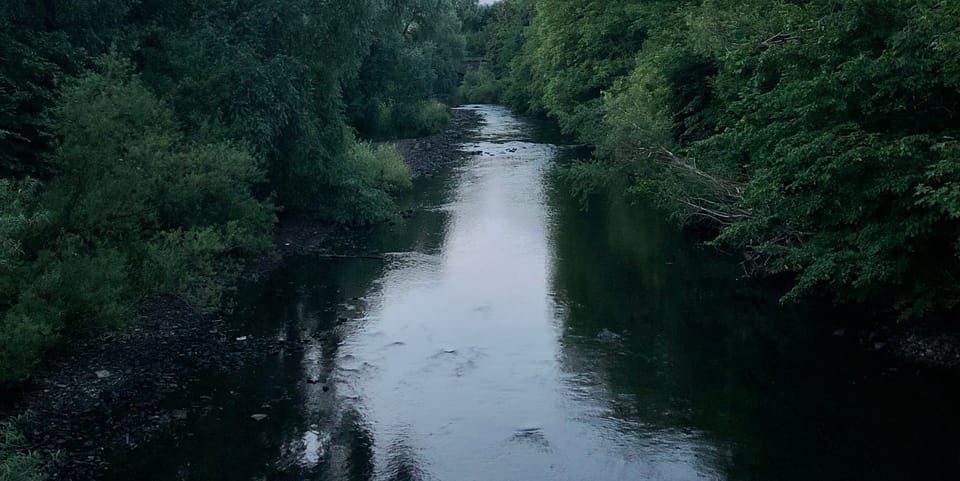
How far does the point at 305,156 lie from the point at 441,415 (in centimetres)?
1380

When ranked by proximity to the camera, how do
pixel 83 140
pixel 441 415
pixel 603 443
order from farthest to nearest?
pixel 83 140 < pixel 441 415 < pixel 603 443

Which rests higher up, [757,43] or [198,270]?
[757,43]

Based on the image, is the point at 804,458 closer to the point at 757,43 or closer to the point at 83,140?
the point at 757,43

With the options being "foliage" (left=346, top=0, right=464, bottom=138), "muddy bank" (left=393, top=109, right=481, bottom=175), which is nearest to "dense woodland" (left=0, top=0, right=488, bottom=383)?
"muddy bank" (left=393, top=109, right=481, bottom=175)

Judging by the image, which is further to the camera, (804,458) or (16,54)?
(16,54)

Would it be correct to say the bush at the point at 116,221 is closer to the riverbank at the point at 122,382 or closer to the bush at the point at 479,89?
the riverbank at the point at 122,382

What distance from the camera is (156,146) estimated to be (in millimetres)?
19781

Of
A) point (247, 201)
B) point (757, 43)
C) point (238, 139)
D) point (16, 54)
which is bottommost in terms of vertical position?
point (247, 201)

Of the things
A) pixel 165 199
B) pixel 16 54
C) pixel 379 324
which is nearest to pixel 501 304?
pixel 379 324

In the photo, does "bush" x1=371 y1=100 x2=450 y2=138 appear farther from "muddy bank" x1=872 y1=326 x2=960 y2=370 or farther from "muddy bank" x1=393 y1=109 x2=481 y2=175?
"muddy bank" x1=872 y1=326 x2=960 y2=370

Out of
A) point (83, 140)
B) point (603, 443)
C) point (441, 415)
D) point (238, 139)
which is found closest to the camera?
point (603, 443)

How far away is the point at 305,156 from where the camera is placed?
26.6m

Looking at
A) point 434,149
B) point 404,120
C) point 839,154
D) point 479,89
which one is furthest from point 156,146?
point 479,89

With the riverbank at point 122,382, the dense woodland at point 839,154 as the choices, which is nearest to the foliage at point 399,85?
the dense woodland at point 839,154
